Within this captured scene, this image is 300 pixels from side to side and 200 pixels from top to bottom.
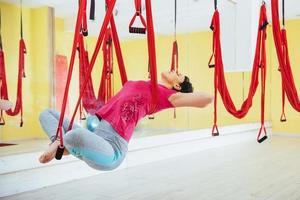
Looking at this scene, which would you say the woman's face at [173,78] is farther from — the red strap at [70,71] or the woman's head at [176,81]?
the red strap at [70,71]

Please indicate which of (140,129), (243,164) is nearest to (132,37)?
(140,129)

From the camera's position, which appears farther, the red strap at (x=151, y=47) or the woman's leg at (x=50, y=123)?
the woman's leg at (x=50, y=123)

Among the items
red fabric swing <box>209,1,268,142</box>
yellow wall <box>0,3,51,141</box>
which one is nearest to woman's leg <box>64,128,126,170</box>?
red fabric swing <box>209,1,268,142</box>

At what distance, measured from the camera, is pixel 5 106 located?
272 cm

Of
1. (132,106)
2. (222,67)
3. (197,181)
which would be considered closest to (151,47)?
(132,106)

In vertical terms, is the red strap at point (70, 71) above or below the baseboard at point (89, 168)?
above

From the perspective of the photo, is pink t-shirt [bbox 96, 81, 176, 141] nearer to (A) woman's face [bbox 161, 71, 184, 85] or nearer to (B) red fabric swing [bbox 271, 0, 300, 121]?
(A) woman's face [bbox 161, 71, 184, 85]

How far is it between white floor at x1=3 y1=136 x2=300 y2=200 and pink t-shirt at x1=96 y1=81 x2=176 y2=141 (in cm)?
132

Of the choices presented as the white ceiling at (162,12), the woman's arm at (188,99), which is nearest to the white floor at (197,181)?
the woman's arm at (188,99)

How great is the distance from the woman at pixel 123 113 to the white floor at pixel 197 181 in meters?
1.31

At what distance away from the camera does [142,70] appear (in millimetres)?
7172

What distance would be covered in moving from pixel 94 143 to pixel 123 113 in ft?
1.11

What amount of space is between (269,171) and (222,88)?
1.78 meters

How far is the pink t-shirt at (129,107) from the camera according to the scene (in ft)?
7.23
